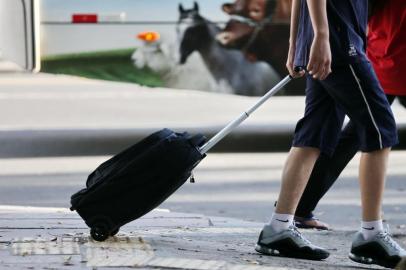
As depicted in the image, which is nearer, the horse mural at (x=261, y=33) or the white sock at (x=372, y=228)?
the white sock at (x=372, y=228)

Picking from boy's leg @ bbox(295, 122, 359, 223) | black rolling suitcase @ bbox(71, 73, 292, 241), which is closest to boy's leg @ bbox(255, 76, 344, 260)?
black rolling suitcase @ bbox(71, 73, 292, 241)

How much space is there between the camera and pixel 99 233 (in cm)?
465

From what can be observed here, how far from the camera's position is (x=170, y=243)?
484 centimetres

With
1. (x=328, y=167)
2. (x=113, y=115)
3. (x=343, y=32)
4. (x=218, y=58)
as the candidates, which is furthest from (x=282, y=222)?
(x=113, y=115)

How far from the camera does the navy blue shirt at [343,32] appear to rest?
15.1 ft

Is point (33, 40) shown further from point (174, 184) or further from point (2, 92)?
point (2, 92)

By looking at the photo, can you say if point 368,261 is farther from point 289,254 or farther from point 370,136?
point 370,136

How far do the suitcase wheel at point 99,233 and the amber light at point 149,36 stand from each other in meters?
6.30

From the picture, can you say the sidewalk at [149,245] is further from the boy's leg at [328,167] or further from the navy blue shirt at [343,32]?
the navy blue shirt at [343,32]

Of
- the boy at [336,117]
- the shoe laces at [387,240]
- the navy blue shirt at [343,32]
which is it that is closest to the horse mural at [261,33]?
the boy at [336,117]

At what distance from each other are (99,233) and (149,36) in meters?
6.34

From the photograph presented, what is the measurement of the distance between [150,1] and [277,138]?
2.08 meters

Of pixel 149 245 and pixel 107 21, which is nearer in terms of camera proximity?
pixel 149 245

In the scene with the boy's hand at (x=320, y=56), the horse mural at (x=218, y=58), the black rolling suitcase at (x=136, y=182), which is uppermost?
the boy's hand at (x=320, y=56)
